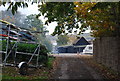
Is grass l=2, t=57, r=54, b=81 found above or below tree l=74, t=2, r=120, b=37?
below

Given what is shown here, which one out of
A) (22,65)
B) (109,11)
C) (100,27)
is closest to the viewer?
(22,65)

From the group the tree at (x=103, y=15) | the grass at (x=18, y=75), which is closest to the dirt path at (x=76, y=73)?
the grass at (x=18, y=75)

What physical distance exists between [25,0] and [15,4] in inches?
19.3

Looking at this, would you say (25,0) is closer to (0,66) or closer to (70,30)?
(0,66)

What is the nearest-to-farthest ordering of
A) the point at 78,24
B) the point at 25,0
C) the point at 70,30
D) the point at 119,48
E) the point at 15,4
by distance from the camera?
the point at 15,4 → the point at 25,0 → the point at 119,48 → the point at 78,24 → the point at 70,30

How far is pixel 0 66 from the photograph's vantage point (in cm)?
866

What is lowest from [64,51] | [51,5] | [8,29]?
[64,51]

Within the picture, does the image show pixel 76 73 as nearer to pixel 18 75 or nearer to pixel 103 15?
pixel 18 75

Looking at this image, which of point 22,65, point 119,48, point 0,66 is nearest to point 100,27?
point 119,48

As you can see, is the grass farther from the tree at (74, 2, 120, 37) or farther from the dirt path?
the tree at (74, 2, 120, 37)

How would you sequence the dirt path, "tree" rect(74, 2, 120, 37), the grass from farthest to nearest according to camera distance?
"tree" rect(74, 2, 120, 37) → the dirt path → the grass

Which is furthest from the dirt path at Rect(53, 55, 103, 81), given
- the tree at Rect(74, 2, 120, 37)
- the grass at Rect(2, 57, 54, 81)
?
the tree at Rect(74, 2, 120, 37)

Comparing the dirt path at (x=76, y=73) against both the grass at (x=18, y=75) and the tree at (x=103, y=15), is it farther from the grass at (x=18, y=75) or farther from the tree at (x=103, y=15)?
the tree at (x=103, y=15)

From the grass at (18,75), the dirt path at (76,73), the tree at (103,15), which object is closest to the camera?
the grass at (18,75)
